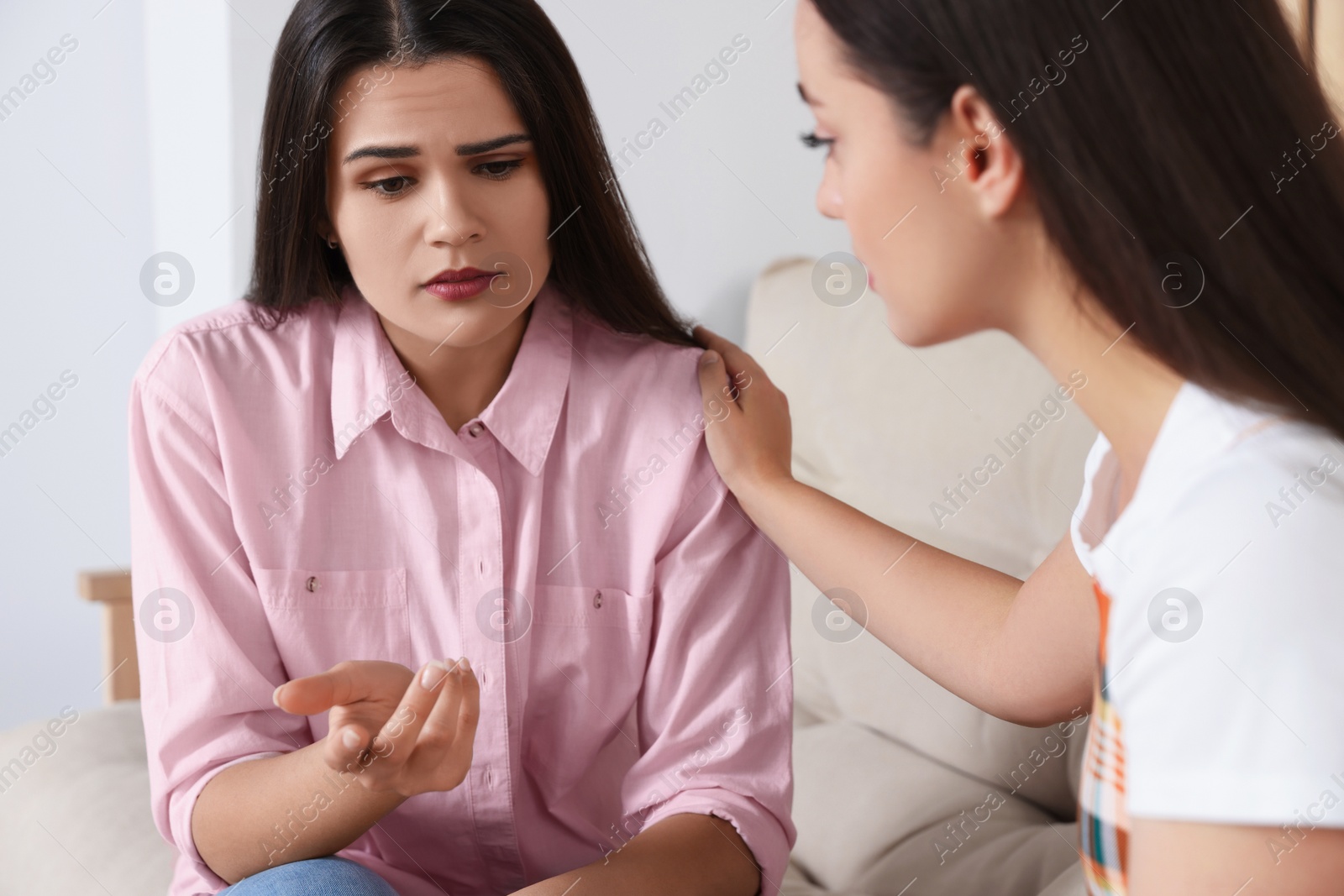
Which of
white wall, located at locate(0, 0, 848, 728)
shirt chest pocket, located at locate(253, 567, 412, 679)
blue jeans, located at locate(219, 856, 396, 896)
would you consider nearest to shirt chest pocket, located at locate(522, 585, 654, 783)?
shirt chest pocket, located at locate(253, 567, 412, 679)

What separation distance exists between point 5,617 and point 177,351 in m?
1.85

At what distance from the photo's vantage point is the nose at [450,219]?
0.98m

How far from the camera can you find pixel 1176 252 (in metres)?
0.65

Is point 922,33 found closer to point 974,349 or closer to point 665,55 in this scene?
point 974,349

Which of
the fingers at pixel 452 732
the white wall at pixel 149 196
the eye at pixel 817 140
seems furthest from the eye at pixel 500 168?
the white wall at pixel 149 196

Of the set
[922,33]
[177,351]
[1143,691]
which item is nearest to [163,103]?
[177,351]

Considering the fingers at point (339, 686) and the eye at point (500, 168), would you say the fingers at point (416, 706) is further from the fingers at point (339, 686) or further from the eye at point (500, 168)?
the eye at point (500, 168)

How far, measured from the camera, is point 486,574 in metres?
1.10

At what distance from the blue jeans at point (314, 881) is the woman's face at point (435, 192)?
0.43 metres

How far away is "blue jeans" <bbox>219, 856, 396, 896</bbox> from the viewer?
0.90 metres

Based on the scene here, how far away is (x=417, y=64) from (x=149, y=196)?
177cm

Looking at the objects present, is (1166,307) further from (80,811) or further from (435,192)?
(80,811)

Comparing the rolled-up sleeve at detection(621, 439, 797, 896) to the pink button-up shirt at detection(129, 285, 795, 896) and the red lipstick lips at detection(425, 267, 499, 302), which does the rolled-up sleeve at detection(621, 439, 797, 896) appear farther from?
the red lipstick lips at detection(425, 267, 499, 302)

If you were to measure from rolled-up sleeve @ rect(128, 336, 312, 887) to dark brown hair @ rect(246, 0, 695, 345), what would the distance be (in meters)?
0.14
